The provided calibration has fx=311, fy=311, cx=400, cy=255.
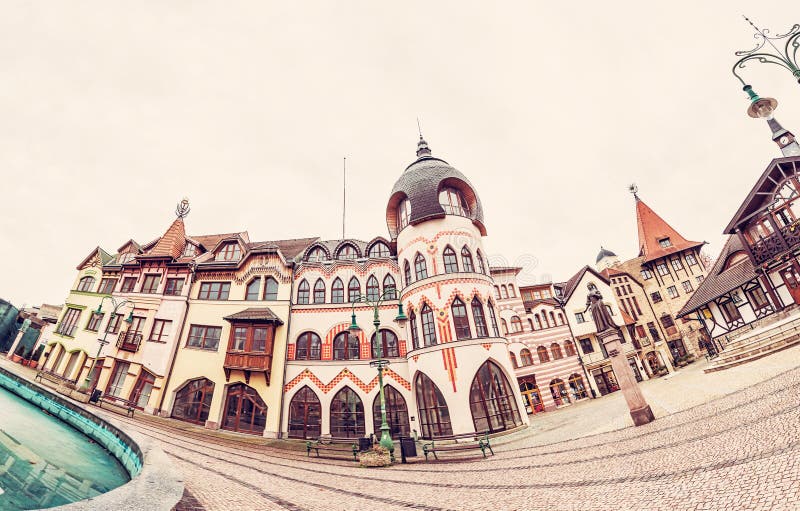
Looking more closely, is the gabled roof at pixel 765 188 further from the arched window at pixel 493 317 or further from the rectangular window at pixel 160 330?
the rectangular window at pixel 160 330

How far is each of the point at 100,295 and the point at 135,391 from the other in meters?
10.4

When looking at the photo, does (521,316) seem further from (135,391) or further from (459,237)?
(135,391)


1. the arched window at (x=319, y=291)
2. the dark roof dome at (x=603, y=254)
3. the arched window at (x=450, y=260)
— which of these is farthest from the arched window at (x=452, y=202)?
the dark roof dome at (x=603, y=254)

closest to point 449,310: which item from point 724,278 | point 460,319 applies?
point 460,319

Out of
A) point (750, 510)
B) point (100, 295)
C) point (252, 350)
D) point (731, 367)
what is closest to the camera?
point (750, 510)

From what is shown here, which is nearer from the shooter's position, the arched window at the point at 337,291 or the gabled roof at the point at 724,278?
the arched window at the point at 337,291

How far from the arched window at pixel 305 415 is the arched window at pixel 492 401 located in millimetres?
9958

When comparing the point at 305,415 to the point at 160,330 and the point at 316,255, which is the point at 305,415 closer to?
the point at 316,255

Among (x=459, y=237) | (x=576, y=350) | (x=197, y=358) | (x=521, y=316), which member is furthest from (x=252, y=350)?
(x=576, y=350)

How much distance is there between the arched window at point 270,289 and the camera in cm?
2281

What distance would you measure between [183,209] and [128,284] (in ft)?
25.0

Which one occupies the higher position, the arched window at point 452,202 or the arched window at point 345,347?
the arched window at point 452,202

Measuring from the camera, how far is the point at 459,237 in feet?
68.1

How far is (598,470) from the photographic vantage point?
7.79m
